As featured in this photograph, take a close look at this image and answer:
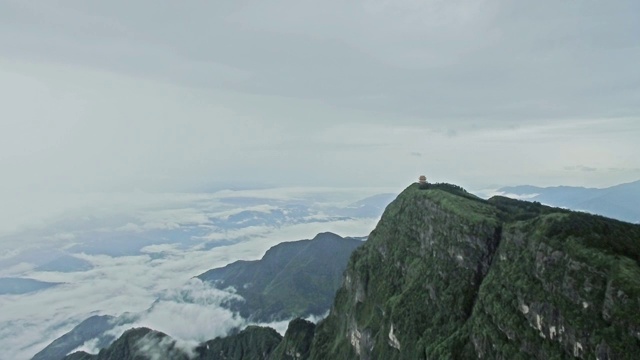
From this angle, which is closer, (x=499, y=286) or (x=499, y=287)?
(x=499, y=287)

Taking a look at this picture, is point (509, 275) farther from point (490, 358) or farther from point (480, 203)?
point (480, 203)

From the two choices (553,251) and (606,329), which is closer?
(606,329)

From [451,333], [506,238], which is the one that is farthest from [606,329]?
[451,333]

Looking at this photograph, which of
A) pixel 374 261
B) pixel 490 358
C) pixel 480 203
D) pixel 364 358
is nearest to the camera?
pixel 490 358

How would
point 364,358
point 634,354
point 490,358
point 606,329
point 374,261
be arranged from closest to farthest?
point 634,354 → point 606,329 → point 490,358 → point 364,358 → point 374,261

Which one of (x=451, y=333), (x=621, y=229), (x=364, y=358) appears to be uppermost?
(x=621, y=229)

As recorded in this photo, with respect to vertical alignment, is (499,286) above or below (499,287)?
above

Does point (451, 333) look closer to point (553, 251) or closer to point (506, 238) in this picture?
point (506, 238)

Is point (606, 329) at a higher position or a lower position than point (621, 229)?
lower
